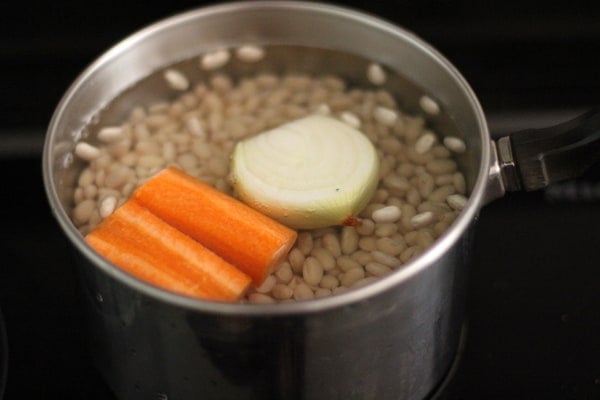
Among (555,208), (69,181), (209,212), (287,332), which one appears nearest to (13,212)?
(69,181)

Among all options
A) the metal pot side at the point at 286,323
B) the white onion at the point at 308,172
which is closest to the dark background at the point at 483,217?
the metal pot side at the point at 286,323

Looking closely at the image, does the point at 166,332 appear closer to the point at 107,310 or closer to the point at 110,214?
the point at 107,310

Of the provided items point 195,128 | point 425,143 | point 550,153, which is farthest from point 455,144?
point 195,128

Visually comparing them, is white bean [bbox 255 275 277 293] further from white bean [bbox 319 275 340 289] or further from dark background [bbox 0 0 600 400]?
dark background [bbox 0 0 600 400]

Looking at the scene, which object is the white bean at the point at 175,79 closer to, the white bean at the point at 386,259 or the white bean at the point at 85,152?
the white bean at the point at 85,152

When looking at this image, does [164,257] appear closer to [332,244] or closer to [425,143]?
[332,244]

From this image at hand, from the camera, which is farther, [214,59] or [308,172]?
[214,59]
